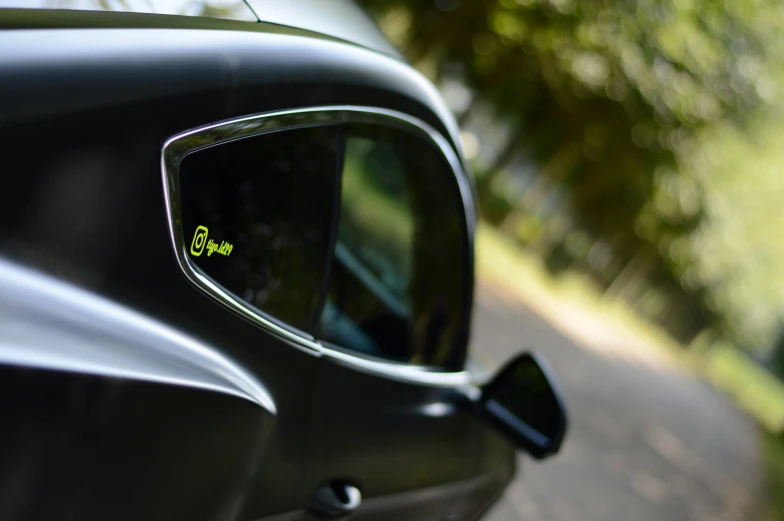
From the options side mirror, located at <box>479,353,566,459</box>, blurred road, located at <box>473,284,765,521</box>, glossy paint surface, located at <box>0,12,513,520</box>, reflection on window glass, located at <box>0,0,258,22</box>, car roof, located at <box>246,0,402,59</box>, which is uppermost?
car roof, located at <box>246,0,402,59</box>

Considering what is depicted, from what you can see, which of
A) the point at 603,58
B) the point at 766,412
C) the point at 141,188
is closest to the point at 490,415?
the point at 141,188

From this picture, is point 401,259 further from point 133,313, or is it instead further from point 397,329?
point 133,313

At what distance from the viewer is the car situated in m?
1.16

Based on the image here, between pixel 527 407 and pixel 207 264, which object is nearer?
pixel 207 264

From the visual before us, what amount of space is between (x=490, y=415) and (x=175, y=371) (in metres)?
1.29

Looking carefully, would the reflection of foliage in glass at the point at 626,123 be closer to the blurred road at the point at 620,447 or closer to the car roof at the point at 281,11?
the blurred road at the point at 620,447

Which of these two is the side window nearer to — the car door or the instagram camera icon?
the car door

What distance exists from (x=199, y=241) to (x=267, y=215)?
0.21 m

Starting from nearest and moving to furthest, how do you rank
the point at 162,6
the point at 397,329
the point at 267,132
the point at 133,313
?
the point at 133,313 < the point at 162,6 < the point at 267,132 < the point at 397,329

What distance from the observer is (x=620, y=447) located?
402 inches

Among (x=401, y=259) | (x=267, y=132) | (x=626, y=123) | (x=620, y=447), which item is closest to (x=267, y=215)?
(x=267, y=132)

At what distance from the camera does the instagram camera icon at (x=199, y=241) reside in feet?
4.71

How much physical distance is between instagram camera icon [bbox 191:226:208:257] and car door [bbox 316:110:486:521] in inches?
16.6

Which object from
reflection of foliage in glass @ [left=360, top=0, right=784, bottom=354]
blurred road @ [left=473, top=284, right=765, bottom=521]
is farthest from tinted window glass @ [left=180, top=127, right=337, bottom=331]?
reflection of foliage in glass @ [left=360, top=0, right=784, bottom=354]
